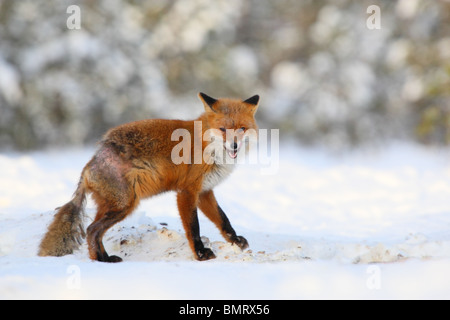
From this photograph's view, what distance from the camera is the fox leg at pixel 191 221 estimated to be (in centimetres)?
488

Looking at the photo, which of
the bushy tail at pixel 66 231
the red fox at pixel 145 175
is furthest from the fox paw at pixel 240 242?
the bushy tail at pixel 66 231

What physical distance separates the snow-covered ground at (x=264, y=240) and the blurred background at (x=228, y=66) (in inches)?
82.9

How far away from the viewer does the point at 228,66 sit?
15.2 meters

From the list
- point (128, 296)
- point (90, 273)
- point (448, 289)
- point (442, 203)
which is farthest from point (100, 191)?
point (442, 203)

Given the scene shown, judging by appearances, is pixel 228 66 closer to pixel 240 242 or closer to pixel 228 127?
A: pixel 228 127

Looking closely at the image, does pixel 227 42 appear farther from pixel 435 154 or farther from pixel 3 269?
pixel 3 269

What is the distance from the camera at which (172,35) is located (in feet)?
47.0

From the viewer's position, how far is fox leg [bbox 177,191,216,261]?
4.88 meters

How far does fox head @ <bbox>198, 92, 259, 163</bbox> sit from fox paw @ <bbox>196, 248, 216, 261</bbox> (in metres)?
0.93

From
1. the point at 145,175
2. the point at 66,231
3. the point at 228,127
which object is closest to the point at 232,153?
the point at 228,127

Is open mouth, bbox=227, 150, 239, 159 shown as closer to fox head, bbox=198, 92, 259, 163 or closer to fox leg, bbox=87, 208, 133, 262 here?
fox head, bbox=198, 92, 259, 163

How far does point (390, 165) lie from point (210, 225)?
993 cm

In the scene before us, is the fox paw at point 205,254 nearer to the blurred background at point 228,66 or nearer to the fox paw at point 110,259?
the fox paw at point 110,259

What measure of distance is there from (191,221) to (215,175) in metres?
0.58
